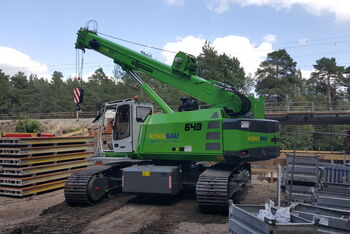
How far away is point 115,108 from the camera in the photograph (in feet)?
31.9

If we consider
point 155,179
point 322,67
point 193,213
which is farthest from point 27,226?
point 322,67

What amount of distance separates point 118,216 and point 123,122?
9.50ft

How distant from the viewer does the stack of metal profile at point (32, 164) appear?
1065cm

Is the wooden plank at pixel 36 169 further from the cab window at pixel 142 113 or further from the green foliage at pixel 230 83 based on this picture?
the green foliage at pixel 230 83

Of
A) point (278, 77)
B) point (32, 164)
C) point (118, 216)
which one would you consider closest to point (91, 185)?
point (118, 216)

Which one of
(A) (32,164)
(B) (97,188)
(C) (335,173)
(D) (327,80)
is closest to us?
(C) (335,173)

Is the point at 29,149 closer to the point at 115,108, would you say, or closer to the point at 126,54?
the point at 115,108

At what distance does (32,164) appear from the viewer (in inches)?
437

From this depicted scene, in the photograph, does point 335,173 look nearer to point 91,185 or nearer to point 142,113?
point 142,113

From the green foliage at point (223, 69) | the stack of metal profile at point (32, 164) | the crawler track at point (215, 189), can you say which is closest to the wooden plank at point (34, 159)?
the stack of metal profile at point (32, 164)

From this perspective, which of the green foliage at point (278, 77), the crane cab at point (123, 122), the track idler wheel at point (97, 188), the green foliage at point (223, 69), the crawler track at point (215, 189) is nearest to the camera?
the crawler track at point (215, 189)

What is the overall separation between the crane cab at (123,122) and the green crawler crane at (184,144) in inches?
1.1

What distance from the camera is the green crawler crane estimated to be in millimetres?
7980

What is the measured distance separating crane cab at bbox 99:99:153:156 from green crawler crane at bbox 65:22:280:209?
29 mm
